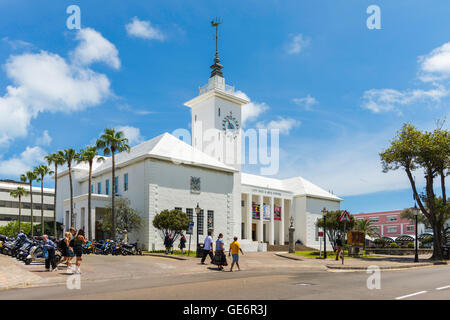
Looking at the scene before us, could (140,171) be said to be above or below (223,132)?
below

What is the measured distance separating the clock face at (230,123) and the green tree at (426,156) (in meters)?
19.8

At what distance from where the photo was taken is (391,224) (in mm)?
96938

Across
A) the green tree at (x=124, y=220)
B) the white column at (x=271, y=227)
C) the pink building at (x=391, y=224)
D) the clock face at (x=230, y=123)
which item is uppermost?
the clock face at (x=230, y=123)

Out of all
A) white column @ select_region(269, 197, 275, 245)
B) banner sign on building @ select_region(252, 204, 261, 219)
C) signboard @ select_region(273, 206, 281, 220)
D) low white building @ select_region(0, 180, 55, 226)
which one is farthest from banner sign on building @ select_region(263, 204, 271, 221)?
low white building @ select_region(0, 180, 55, 226)

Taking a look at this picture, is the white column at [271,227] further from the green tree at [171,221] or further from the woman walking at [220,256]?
the woman walking at [220,256]

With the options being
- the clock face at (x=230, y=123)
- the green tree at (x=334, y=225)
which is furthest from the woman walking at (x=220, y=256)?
the clock face at (x=230, y=123)

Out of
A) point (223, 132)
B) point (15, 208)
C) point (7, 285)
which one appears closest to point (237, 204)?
point (223, 132)

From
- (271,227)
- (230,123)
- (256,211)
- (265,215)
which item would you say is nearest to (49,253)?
(230,123)

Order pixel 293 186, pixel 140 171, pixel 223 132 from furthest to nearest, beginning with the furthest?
1. pixel 293 186
2. pixel 223 132
3. pixel 140 171

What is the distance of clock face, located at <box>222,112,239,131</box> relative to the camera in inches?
1954

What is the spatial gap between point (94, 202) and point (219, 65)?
25.3 meters

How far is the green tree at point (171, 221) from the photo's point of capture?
32.3 meters

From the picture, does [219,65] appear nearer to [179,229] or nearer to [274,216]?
[274,216]
